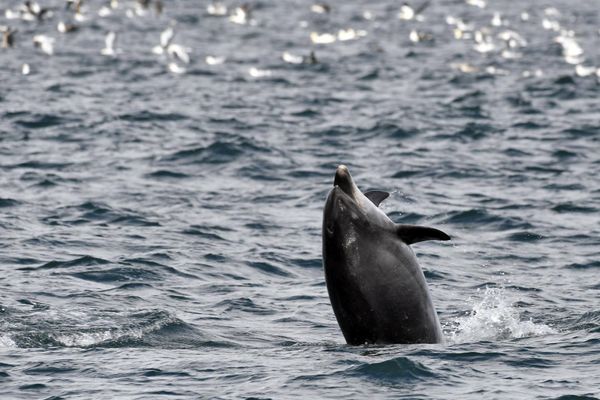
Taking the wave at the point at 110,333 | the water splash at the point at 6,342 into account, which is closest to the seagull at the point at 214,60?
the wave at the point at 110,333

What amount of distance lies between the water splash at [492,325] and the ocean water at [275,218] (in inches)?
1.7

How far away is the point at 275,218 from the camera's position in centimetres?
2084

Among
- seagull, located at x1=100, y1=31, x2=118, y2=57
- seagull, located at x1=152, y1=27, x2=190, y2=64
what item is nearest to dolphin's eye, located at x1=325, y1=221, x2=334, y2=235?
seagull, located at x1=152, y1=27, x2=190, y2=64

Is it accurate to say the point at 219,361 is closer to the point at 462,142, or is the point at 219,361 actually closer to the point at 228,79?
the point at 462,142

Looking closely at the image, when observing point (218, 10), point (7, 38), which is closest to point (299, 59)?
point (7, 38)

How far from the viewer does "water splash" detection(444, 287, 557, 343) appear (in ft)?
46.0

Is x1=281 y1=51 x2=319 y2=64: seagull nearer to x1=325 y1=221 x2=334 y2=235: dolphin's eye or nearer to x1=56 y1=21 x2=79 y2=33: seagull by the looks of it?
x1=56 y1=21 x2=79 y2=33: seagull

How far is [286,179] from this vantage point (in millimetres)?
24062

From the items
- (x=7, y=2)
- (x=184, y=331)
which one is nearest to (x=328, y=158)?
(x=184, y=331)

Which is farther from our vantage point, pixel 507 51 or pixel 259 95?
pixel 507 51

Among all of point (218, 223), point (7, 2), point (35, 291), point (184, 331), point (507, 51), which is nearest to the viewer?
point (184, 331)

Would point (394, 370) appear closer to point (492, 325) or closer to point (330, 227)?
point (330, 227)

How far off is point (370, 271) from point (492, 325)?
2.63 meters

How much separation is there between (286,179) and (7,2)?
49.1m
